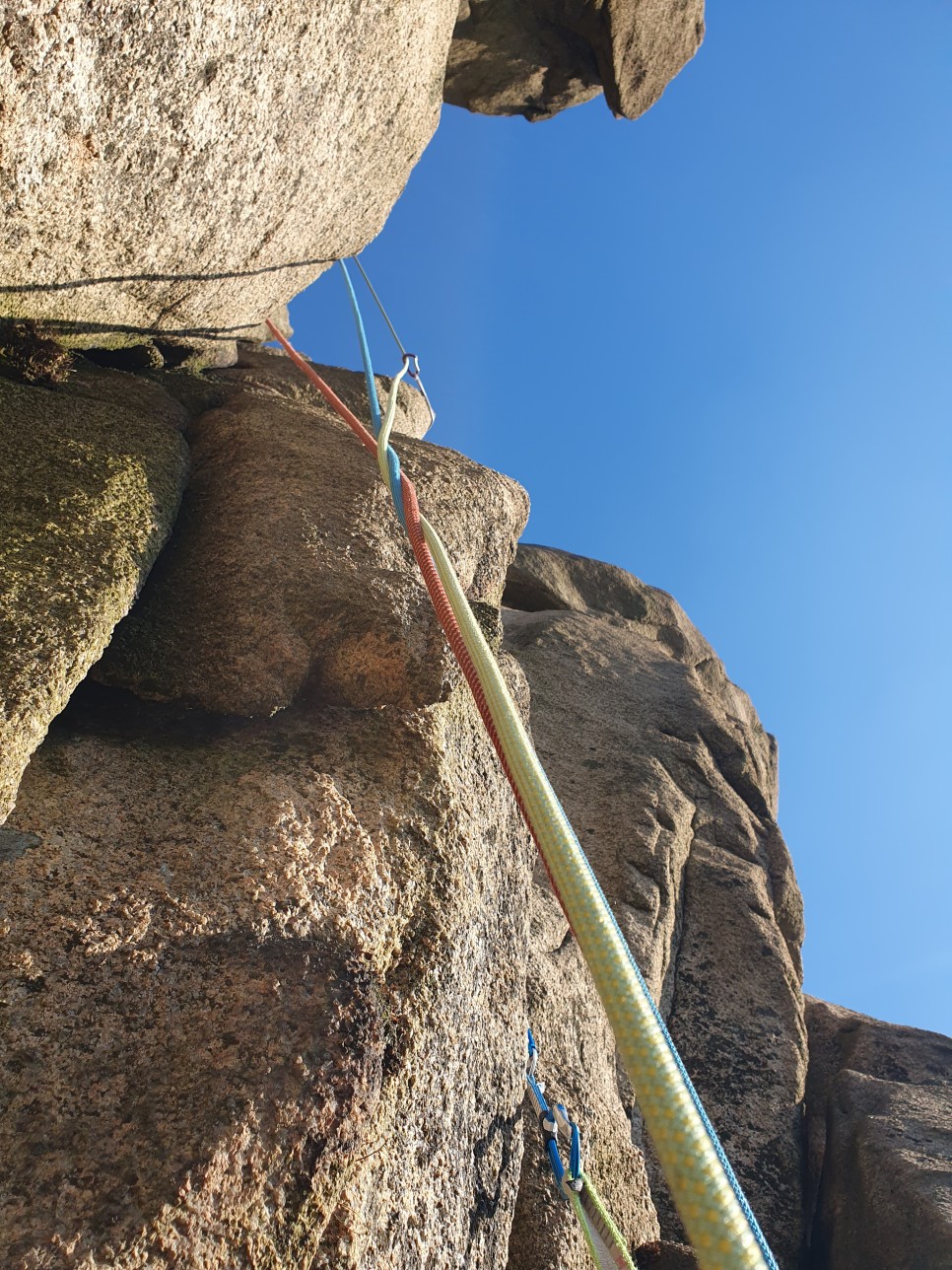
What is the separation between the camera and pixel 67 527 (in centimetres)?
367

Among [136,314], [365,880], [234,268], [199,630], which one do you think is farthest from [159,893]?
[234,268]

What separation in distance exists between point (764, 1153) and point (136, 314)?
26.1 feet

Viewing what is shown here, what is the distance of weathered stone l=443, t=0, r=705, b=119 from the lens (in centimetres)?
921

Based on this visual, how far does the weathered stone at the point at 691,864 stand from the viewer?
764 cm

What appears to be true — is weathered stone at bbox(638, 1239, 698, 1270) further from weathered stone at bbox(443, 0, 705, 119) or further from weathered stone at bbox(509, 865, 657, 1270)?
weathered stone at bbox(443, 0, 705, 119)

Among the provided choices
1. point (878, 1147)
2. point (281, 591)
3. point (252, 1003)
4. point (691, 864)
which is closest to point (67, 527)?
point (281, 591)

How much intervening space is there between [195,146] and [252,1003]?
399 cm

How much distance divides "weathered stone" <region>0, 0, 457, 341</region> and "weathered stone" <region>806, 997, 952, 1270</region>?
794 centimetres

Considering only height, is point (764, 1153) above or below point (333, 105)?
below

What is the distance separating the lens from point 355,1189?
2.82 meters

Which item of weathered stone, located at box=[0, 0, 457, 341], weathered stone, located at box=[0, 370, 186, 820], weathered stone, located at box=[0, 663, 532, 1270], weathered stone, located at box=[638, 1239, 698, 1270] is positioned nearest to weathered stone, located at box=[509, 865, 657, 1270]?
weathered stone, located at box=[638, 1239, 698, 1270]

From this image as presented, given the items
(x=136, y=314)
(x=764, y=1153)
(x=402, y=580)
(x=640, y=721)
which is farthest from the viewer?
(x=640, y=721)

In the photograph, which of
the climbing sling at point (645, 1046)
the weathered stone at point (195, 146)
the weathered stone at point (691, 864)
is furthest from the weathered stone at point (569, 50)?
the climbing sling at point (645, 1046)

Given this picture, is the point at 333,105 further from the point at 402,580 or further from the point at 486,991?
the point at 486,991
